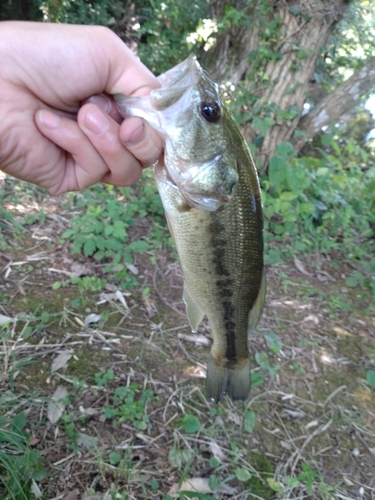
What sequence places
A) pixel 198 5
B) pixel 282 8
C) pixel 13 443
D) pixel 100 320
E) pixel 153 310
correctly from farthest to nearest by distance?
pixel 198 5 < pixel 282 8 < pixel 153 310 < pixel 100 320 < pixel 13 443

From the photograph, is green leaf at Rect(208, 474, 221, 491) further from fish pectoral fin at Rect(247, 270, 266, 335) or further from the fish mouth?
the fish mouth

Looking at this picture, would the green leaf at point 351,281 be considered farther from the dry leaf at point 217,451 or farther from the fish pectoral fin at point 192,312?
the fish pectoral fin at point 192,312

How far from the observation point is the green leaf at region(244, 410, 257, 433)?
8.09 feet

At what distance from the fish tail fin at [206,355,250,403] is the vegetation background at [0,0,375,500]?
0.40 m

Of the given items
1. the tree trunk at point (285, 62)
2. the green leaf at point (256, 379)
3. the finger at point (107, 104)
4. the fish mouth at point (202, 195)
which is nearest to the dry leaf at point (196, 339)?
the green leaf at point (256, 379)

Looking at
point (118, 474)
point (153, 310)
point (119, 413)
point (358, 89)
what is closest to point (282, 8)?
point (358, 89)

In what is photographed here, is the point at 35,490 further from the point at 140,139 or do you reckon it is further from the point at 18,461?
the point at 140,139

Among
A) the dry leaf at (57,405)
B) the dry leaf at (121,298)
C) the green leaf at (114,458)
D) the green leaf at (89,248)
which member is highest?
the green leaf at (89,248)

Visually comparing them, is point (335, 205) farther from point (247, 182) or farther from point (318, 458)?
point (247, 182)

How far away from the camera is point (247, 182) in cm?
150

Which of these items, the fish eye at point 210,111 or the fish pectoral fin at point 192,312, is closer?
the fish eye at point 210,111

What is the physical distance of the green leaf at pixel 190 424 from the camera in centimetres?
232

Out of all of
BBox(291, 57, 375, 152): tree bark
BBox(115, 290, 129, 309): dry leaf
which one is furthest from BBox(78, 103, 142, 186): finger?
BBox(291, 57, 375, 152): tree bark

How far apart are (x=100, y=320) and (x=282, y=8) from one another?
3730 millimetres
